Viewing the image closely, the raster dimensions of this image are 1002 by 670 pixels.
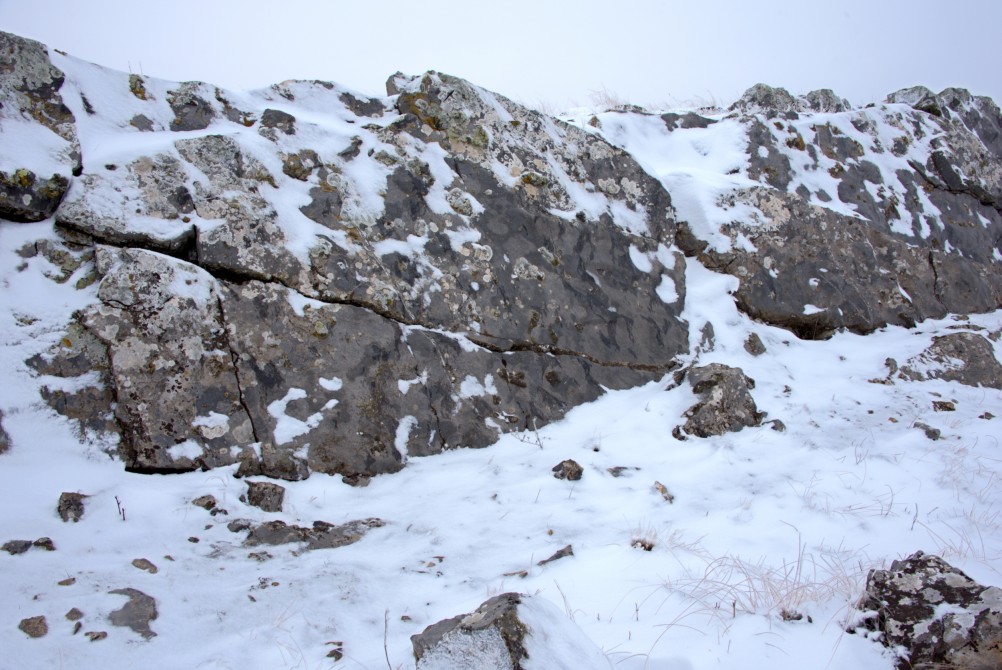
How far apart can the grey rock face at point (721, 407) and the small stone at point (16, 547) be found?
375cm

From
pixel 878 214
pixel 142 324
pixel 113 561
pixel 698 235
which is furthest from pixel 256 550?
pixel 878 214

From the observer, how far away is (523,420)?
441 centimetres

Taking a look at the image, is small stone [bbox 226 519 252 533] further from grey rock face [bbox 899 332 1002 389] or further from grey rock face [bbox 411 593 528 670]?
grey rock face [bbox 899 332 1002 389]

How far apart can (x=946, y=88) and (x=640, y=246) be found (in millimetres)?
8158

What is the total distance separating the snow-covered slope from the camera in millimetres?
2320

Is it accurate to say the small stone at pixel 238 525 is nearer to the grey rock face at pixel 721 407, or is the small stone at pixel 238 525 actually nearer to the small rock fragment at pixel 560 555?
the small rock fragment at pixel 560 555

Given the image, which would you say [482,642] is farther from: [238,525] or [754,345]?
[754,345]

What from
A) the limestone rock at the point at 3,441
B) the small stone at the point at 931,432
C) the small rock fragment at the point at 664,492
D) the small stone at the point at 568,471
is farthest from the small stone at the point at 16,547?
the small stone at the point at 931,432

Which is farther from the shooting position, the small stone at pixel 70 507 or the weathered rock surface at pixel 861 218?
the weathered rock surface at pixel 861 218

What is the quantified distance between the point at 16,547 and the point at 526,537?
2.18 meters

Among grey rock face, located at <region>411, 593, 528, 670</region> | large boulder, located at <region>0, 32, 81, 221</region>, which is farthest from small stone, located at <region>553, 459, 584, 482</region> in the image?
large boulder, located at <region>0, 32, 81, 221</region>

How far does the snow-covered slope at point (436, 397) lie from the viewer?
2320 mm

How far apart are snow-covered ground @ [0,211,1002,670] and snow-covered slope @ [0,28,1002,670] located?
0.7 inches

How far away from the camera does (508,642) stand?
164 centimetres
